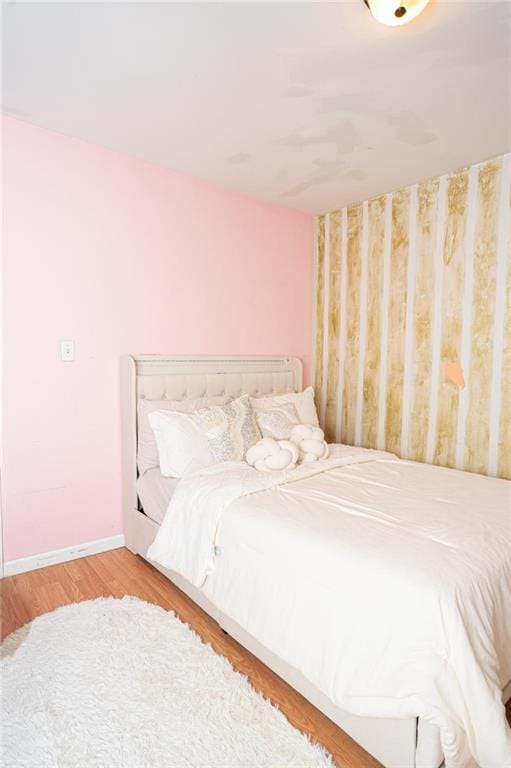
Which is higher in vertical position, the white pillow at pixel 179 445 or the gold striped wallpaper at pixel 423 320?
the gold striped wallpaper at pixel 423 320

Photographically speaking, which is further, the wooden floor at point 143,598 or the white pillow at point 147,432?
the white pillow at point 147,432

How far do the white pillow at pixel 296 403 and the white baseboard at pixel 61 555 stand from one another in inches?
47.6

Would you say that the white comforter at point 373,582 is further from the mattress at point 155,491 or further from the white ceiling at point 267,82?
the white ceiling at point 267,82

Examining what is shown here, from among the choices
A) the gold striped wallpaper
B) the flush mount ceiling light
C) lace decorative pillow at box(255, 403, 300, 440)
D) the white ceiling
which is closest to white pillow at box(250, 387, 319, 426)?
lace decorative pillow at box(255, 403, 300, 440)

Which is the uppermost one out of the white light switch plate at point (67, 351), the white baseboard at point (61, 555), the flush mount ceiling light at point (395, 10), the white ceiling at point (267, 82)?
the white ceiling at point (267, 82)

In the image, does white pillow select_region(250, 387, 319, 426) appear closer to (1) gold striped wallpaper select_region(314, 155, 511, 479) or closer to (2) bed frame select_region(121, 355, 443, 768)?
(2) bed frame select_region(121, 355, 443, 768)

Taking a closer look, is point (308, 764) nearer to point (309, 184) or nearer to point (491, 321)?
point (491, 321)

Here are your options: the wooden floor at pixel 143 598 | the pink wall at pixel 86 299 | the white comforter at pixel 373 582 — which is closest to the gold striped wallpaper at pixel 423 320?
the white comforter at pixel 373 582

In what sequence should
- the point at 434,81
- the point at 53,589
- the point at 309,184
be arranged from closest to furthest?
the point at 434,81 → the point at 53,589 → the point at 309,184

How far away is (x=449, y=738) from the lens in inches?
40.5

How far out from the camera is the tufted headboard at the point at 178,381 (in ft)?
8.15

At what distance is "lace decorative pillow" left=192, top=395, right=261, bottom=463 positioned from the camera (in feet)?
7.49

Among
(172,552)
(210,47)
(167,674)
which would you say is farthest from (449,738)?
(210,47)

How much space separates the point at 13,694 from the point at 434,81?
9.52ft
